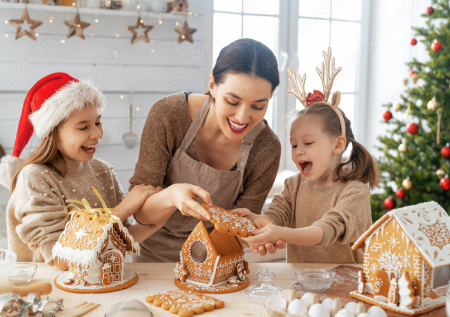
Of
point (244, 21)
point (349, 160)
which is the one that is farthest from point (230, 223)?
point (244, 21)

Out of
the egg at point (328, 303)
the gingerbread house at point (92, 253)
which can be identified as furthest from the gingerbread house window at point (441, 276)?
the gingerbread house at point (92, 253)

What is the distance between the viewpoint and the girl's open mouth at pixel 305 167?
169 centimetres

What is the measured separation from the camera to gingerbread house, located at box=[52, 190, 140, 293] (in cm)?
124

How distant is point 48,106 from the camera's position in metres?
1.56

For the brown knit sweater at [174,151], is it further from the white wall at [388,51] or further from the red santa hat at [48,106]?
the white wall at [388,51]

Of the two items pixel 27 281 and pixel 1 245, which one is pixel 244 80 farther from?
pixel 1 245

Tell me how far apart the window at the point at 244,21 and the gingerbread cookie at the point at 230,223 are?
2.83 m

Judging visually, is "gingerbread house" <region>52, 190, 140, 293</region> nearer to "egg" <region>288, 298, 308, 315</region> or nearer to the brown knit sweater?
the brown knit sweater

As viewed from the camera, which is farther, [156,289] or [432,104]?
[432,104]

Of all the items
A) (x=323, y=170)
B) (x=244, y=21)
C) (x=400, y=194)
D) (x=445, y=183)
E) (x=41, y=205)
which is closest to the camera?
(x=41, y=205)

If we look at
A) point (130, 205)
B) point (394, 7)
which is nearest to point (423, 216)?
point (130, 205)

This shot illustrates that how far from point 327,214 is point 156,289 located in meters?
0.64

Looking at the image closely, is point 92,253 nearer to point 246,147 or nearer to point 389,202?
point 246,147

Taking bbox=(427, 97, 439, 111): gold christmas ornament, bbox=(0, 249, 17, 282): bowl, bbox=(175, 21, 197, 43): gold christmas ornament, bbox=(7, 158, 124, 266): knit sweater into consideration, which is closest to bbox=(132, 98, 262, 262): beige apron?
bbox=(7, 158, 124, 266): knit sweater
